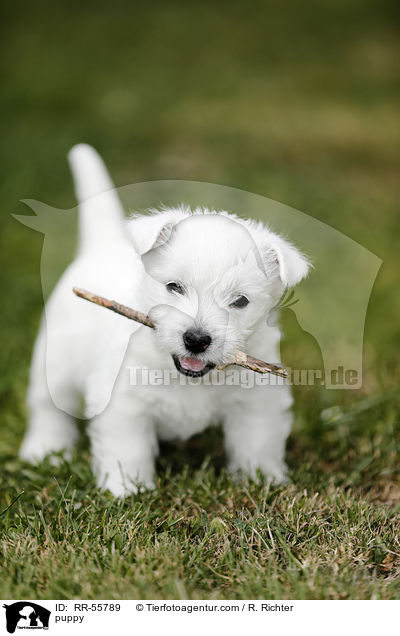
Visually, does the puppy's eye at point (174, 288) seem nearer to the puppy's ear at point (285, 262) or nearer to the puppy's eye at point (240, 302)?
the puppy's eye at point (240, 302)

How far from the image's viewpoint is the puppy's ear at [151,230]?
1.95 meters

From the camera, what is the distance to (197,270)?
1915 millimetres

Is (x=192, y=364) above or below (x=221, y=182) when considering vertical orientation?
below

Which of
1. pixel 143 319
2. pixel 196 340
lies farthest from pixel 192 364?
pixel 143 319

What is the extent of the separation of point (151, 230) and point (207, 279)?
24 centimetres

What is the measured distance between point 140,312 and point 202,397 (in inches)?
15.9

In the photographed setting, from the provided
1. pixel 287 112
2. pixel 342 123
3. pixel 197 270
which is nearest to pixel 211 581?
pixel 197 270

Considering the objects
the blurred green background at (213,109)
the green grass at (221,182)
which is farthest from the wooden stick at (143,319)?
the blurred green background at (213,109)

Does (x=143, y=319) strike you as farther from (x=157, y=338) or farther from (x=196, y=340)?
(x=196, y=340)
